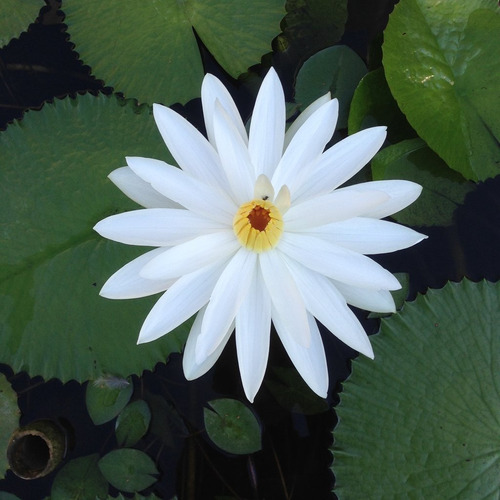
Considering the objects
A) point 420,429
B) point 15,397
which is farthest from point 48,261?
point 420,429

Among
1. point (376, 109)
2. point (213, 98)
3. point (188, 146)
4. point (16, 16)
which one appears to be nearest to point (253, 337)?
point (188, 146)

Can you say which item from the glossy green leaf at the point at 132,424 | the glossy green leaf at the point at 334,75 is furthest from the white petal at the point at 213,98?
the glossy green leaf at the point at 132,424

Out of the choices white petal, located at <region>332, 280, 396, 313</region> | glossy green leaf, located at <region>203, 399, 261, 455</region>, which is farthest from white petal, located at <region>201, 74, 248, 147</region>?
glossy green leaf, located at <region>203, 399, 261, 455</region>

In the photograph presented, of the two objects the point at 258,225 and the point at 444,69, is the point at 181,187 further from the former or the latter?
the point at 444,69

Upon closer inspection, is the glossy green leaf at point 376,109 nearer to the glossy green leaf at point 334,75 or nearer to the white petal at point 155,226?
the glossy green leaf at point 334,75

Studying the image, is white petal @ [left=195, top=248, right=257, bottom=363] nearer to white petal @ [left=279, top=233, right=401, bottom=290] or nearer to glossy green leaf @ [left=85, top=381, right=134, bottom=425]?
white petal @ [left=279, top=233, right=401, bottom=290]

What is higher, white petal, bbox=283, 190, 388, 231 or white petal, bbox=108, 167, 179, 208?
white petal, bbox=108, 167, 179, 208
